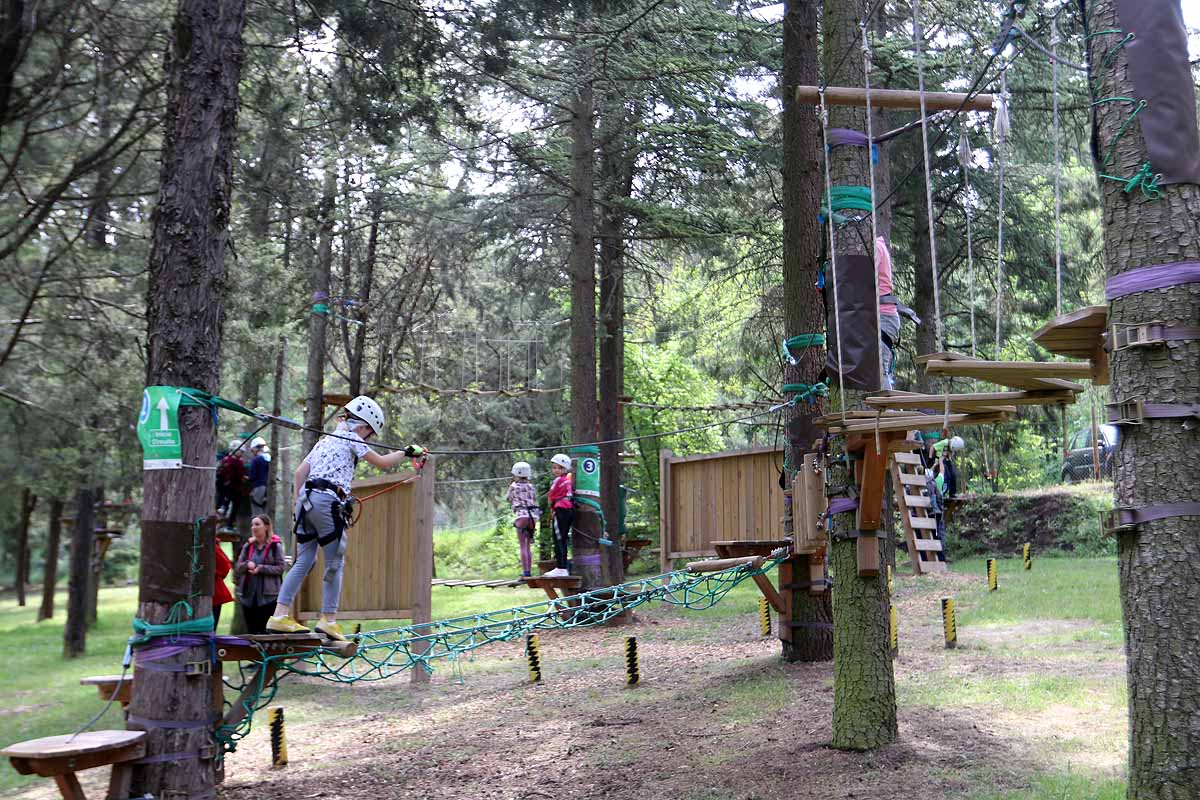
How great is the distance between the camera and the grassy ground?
21.2 ft

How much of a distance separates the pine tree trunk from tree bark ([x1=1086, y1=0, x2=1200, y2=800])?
15.5 ft

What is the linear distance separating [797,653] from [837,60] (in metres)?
5.21

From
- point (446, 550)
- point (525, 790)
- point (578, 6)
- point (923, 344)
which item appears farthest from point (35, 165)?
point (446, 550)

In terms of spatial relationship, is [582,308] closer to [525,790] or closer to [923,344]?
[923,344]

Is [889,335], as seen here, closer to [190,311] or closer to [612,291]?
[190,311]

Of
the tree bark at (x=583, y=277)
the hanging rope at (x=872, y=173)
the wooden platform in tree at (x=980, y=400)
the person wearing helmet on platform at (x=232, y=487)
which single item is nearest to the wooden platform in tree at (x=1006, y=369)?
the wooden platform in tree at (x=980, y=400)

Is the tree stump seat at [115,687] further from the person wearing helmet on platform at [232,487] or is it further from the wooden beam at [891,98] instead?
the person wearing helmet on platform at [232,487]

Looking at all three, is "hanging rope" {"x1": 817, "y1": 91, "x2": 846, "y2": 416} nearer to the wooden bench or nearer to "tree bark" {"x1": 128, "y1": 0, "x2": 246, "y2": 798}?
"tree bark" {"x1": 128, "y1": 0, "x2": 246, "y2": 798}

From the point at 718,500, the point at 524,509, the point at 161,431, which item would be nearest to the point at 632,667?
the point at 718,500

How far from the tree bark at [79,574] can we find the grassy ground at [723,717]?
6.78 ft

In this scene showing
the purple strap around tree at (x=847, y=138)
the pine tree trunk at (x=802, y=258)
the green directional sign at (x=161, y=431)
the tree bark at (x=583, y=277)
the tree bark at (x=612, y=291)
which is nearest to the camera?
the green directional sign at (x=161, y=431)

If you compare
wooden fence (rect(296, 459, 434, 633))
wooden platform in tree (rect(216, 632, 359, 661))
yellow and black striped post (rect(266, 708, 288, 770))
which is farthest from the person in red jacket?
wooden fence (rect(296, 459, 434, 633))

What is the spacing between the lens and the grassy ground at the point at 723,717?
6449 millimetres

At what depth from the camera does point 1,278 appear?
9.74m
